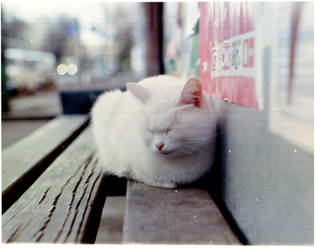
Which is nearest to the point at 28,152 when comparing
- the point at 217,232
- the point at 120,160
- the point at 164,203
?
the point at 120,160

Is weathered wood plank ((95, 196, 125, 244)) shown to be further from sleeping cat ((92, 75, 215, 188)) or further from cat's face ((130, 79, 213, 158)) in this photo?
cat's face ((130, 79, 213, 158))

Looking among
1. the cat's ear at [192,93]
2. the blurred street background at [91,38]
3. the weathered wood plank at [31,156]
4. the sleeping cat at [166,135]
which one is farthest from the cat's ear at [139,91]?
the weathered wood plank at [31,156]

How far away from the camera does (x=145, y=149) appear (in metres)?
0.81

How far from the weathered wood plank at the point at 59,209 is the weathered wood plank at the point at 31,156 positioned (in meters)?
0.06

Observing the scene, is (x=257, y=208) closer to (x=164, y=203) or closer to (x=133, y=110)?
(x=164, y=203)

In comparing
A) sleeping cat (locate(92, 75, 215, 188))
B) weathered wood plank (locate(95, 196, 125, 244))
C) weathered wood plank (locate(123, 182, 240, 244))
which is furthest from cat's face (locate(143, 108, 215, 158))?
weathered wood plank (locate(95, 196, 125, 244))

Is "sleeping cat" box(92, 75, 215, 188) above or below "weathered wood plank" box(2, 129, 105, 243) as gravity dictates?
above

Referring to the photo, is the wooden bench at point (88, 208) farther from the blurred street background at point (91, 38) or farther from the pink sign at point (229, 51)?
the blurred street background at point (91, 38)

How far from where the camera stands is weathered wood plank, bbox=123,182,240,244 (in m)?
0.51

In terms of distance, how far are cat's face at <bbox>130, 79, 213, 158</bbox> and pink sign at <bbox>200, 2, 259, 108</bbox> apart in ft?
0.23

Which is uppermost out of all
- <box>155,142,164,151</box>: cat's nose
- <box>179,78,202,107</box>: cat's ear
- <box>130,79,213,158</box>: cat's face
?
<box>179,78,202,107</box>: cat's ear

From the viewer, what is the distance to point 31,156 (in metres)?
1.08

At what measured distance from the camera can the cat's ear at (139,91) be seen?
799 millimetres

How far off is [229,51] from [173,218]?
37 centimetres
